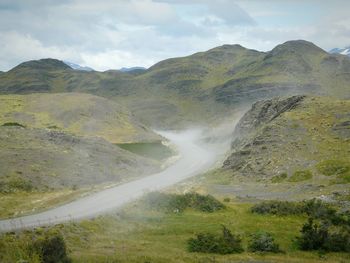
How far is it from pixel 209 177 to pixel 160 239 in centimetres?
4314

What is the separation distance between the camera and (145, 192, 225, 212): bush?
52344 millimetres

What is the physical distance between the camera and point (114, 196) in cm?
6688

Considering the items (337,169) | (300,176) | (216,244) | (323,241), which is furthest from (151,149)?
(216,244)

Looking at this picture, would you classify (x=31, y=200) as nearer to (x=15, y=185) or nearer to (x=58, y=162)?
(x=15, y=185)

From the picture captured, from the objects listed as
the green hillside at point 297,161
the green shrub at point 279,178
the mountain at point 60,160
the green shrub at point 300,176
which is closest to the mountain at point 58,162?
the mountain at point 60,160

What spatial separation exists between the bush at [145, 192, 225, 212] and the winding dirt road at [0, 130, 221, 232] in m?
4.88

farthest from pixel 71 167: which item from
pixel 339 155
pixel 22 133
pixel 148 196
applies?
pixel 339 155

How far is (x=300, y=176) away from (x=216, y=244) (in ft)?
120

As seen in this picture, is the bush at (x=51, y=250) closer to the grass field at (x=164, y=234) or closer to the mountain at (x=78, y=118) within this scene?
the grass field at (x=164, y=234)

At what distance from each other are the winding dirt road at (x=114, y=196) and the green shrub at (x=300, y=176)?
22.1 m

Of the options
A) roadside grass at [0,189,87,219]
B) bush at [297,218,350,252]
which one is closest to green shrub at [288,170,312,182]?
bush at [297,218,350,252]

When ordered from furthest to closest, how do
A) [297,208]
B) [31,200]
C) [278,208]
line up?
[31,200], [278,208], [297,208]

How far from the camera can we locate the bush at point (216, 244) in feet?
119

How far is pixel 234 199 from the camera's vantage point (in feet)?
198
